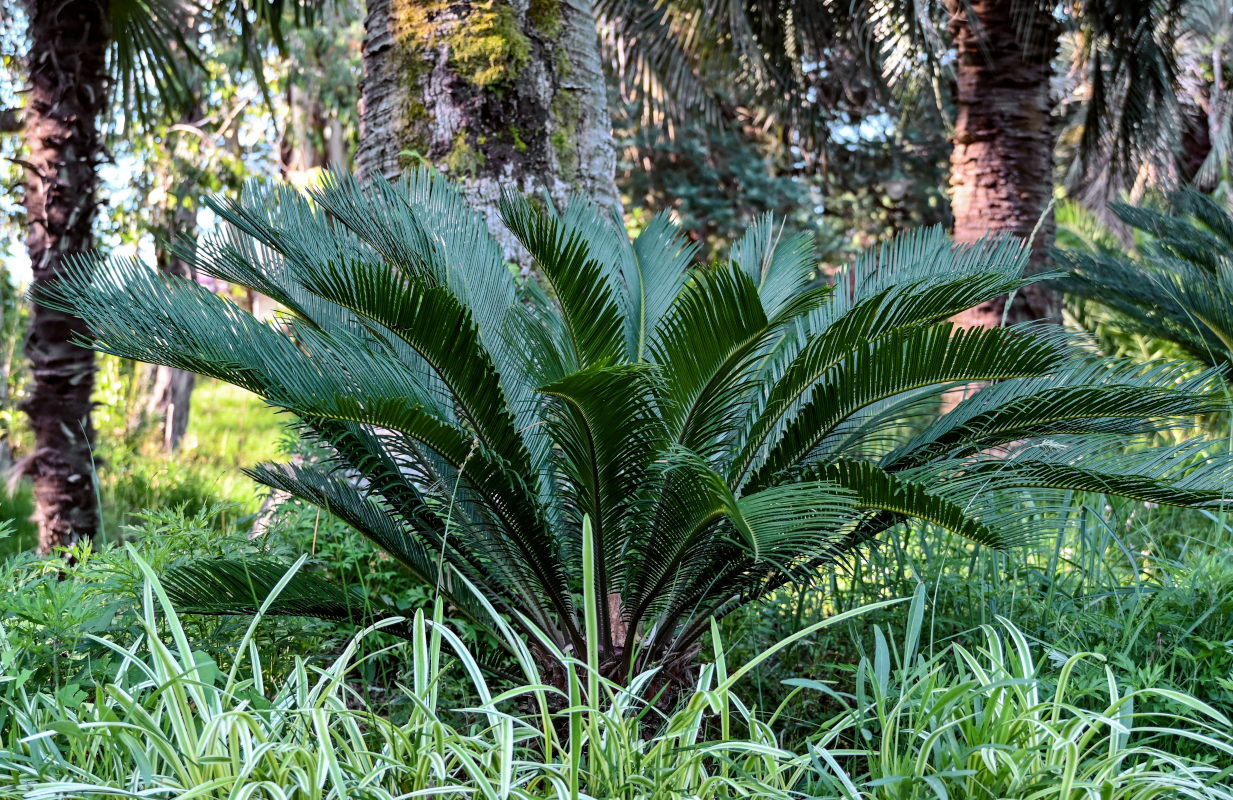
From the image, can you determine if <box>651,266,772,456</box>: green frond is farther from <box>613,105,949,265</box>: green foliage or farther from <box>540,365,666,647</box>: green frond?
<box>613,105,949,265</box>: green foliage

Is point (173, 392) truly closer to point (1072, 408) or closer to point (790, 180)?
point (790, 180)

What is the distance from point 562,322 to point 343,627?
103cm

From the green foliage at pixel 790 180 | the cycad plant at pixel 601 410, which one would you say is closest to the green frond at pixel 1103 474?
the cycad plant at pixel 601 410

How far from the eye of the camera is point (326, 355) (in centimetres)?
191

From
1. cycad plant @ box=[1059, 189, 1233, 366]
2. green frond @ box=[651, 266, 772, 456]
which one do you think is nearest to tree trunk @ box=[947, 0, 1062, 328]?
cycad plant @ box=[1059, 189, 1233, 366]

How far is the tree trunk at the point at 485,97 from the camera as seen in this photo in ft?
10.3

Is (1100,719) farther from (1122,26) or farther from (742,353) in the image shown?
(1122,26)

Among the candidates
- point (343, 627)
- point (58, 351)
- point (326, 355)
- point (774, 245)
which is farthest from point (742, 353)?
point (58, 351)

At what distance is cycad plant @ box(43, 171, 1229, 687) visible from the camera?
5.84ft

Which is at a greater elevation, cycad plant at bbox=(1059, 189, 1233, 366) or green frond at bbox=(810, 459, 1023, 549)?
cycad plant at bbox=(1059, 189, 1233, 366)

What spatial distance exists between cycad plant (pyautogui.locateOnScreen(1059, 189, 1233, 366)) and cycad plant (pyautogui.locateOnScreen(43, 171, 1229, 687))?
2106 mm

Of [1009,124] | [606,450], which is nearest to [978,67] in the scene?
[1009,124]

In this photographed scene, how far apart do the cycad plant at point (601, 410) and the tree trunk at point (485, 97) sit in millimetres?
864

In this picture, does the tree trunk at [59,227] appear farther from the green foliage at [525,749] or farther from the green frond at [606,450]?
the green frond at [606,450]
